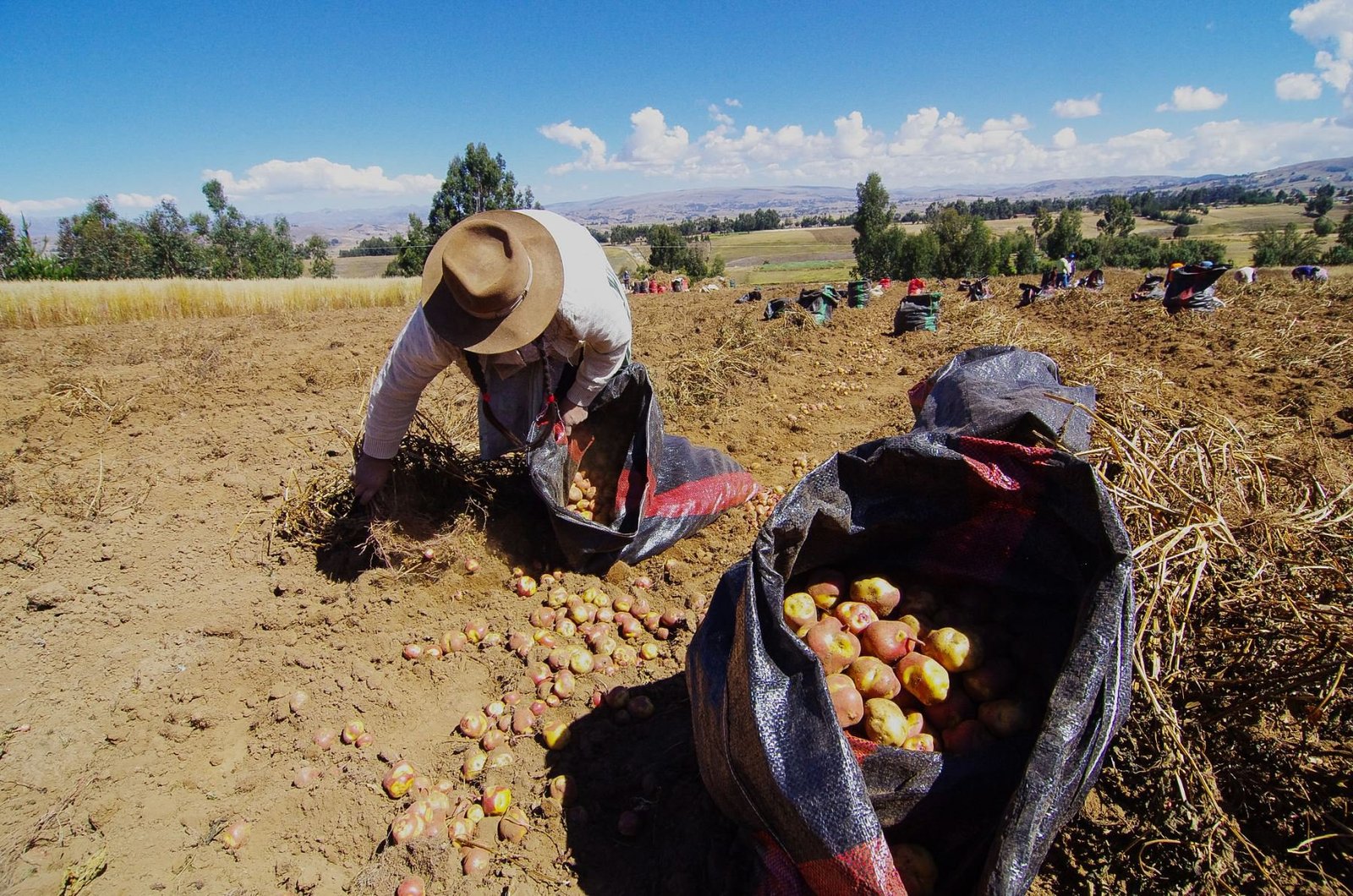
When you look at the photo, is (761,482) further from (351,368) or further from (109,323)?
(109,323)

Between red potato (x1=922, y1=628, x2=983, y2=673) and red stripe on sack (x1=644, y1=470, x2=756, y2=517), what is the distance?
5.20ft

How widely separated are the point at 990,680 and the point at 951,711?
140 millimetres

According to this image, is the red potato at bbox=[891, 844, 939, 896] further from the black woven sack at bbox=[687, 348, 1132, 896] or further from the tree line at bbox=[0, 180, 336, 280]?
the tree line at bbox=[0, 180, 336, 280]

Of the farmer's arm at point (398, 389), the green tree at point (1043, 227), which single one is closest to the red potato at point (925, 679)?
the farmer's arm at point (398, 389)

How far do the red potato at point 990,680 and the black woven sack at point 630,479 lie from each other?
158 cm

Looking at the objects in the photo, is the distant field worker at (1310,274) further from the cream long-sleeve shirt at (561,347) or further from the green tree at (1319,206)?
the green tree at (1319,206)

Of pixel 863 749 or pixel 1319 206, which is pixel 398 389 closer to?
pixel 863 749

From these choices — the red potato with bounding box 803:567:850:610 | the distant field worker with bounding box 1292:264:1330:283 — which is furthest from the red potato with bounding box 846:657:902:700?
the distant field worker with bounding box 1292:264:1330:283

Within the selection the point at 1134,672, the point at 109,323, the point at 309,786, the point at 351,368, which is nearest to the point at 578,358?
the point at 309,786

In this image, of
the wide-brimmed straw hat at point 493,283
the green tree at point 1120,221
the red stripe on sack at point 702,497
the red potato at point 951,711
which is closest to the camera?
the red potato at point 951,711

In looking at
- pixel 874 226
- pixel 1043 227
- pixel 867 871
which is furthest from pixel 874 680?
pixel 1043 227

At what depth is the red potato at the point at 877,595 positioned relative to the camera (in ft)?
6.42

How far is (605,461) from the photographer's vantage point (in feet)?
11.4

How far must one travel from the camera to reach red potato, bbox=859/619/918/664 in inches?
72.6
